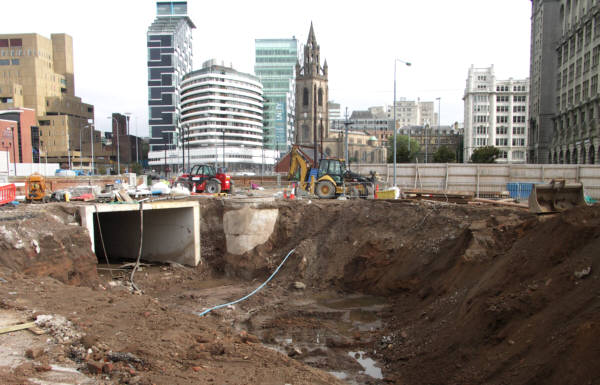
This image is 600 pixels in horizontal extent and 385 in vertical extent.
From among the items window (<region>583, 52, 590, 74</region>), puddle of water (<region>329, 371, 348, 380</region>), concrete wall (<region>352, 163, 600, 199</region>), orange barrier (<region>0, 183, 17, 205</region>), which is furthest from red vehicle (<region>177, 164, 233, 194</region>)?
window (<region>583, 52, 590, 74</region>)

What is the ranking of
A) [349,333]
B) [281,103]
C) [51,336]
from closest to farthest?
1. [51,336]
2. [349,333]
3. [281,103]

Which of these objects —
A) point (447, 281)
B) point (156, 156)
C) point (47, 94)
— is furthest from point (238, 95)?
point (447, 281)

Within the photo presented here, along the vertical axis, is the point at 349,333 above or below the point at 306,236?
below

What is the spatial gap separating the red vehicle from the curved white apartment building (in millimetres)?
81446

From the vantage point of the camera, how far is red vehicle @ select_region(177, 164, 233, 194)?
993 inches

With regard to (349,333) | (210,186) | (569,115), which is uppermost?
(569,115)

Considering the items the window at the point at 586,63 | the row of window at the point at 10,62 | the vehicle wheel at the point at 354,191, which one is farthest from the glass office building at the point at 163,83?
the vehicle wheel at the point at 354,191

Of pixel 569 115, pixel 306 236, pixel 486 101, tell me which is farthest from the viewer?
pixel 486 101

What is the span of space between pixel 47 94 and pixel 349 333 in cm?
11909

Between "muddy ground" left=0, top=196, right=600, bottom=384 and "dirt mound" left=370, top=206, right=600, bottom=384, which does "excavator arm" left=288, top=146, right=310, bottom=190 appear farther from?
"dirt mound" left=370, top=206, right=600, bottom=384

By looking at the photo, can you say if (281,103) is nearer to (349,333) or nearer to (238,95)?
(238,95)

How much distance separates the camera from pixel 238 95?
4478 inches

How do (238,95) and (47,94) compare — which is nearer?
(47,94)

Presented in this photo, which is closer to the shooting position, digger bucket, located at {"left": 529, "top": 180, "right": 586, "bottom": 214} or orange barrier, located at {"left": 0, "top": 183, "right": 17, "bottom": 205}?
digger bucket, located at {"left": 529, "top": 180, "right": 586, "bottom": 214}
